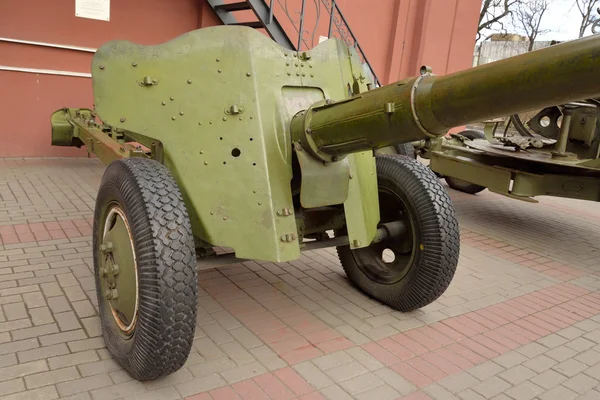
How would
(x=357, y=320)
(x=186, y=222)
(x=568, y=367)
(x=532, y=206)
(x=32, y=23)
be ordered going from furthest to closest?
(x=532, y=206) → (x=32, y=23) → (x=357, y=320) → (x=568, y=367) → (x=186, y=222)

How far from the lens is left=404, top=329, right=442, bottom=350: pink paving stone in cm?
343

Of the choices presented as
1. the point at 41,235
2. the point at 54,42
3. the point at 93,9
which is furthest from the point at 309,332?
the point at 93,9

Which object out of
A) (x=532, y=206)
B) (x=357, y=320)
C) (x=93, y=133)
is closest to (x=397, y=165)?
(x=357, y=320)

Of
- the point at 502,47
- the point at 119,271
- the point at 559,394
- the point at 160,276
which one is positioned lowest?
the point at 559,394

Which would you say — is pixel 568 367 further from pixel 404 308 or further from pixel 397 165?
pixel 397 165

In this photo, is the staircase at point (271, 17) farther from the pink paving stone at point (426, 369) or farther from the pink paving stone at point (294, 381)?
the pink paving stone at point (294, 381)

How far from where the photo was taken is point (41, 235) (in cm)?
476

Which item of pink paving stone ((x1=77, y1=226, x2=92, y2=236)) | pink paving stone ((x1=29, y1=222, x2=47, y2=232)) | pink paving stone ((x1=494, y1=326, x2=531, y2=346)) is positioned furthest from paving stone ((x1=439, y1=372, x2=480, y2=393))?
pink paving stone ((x1=29, y1=222, x2=47, y2=232))

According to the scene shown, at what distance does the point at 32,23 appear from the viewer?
7.11 m

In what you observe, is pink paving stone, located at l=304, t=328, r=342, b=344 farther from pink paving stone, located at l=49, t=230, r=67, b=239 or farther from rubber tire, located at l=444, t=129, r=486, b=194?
rubber tire, located at l=444, t=129, r=486, b=194

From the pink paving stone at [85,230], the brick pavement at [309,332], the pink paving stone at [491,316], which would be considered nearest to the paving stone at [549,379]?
the brick pavement at [309,332]

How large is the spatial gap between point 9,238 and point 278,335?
9.07 ft

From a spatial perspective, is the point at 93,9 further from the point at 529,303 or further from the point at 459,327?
the point at 529,303

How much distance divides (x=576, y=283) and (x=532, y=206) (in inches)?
148
